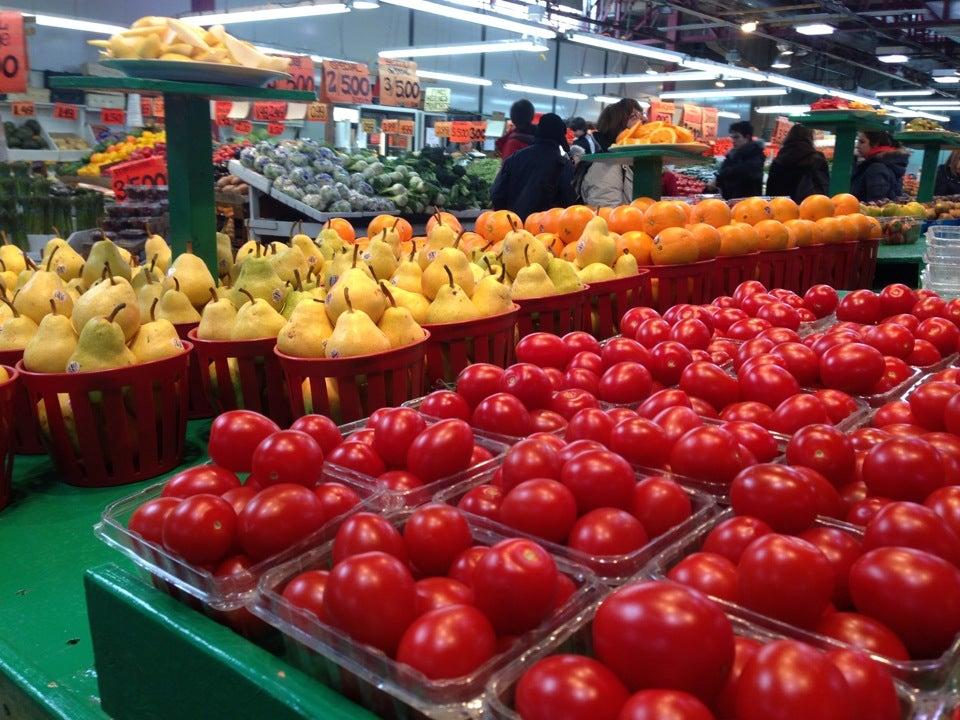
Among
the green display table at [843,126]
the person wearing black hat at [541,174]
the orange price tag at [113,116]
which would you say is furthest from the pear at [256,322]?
the orange price tag at [113,116]

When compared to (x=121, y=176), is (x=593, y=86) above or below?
above

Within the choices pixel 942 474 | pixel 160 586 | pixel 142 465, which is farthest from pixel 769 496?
pixel 142 465

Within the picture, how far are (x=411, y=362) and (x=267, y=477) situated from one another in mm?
717

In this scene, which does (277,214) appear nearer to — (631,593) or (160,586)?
(160,586)

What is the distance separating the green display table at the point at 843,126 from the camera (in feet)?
16.4

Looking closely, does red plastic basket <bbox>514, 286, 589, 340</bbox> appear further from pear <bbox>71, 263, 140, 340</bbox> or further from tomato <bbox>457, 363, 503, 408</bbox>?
pear <bbox>71, 263, 140, 340</bbox>

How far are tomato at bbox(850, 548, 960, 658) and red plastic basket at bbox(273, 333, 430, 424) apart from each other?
110 cm

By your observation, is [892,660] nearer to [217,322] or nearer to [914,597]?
[914,597]

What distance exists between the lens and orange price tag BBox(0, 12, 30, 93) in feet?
14.6

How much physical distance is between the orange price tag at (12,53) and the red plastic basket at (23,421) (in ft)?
11.0

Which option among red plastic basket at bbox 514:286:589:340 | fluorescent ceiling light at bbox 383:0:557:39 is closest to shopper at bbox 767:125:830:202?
fluorescent ceiling light at bbox 383:0:557:39

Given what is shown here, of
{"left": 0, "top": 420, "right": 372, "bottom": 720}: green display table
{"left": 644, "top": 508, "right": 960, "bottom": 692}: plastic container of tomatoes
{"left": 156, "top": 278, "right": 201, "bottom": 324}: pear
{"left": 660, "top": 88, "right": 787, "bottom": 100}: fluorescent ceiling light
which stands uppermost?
{"left": 660, "top": 88, "right": 787, "bottom": 100}: fluorescent ceiling light

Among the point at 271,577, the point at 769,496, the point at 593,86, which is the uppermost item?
the point at 593,86

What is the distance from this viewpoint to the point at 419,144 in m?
18.2
